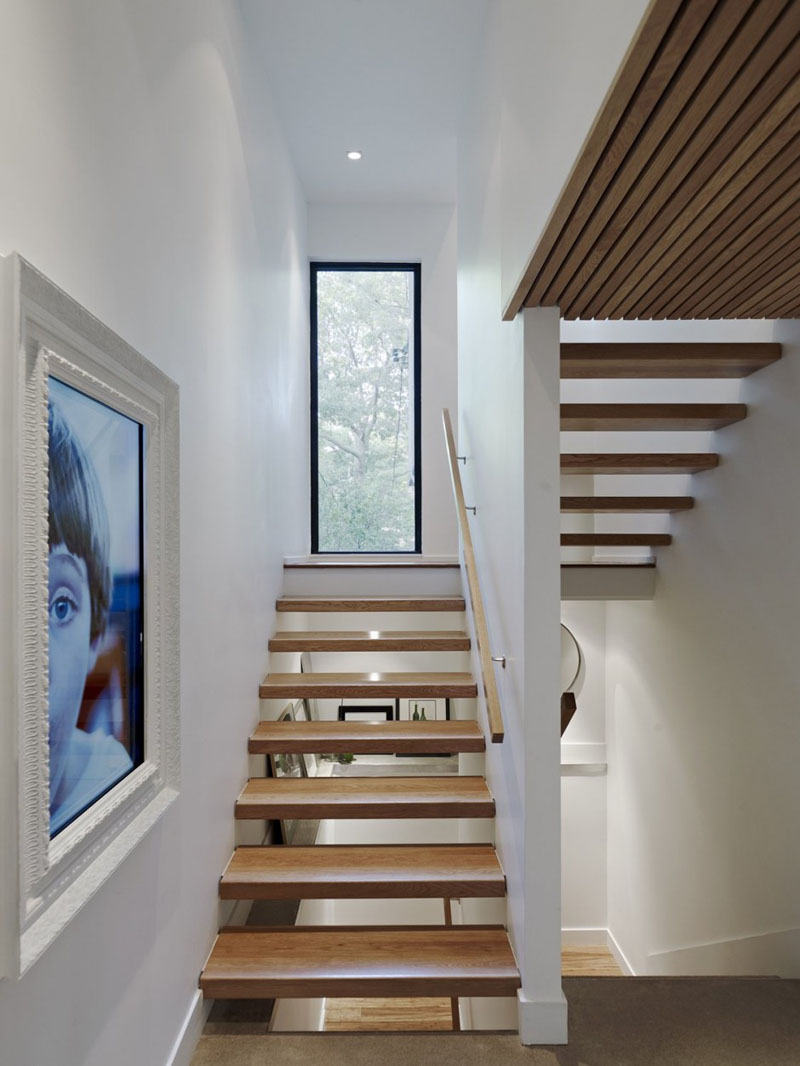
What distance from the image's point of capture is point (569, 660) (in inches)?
173

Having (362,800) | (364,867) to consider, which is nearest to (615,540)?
(362,800)

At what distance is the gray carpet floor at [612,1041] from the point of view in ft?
7.89

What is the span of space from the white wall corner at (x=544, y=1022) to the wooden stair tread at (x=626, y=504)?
2.08m

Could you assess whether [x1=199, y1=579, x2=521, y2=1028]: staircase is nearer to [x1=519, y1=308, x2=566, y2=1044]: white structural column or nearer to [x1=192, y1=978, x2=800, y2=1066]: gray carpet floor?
[x1=192, y1=978, x2=800, y2=1066]: gray carpet floor

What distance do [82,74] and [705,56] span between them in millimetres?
1210

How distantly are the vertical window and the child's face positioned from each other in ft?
14.4

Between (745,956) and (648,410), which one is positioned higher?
(648,410)

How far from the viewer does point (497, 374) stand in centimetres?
317

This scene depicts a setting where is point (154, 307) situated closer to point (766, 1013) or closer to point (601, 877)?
point (766, 1013)

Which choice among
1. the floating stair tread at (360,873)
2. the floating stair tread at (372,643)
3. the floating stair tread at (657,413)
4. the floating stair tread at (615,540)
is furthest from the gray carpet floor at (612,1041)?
the floating stair tread at (657,413)

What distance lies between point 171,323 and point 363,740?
1971 millimetres

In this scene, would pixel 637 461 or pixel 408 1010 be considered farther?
pixel 408 1010

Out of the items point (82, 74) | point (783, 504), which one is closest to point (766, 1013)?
point (783, 504)

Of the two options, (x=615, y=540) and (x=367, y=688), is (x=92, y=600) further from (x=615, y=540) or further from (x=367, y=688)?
(x=615, y=540)
